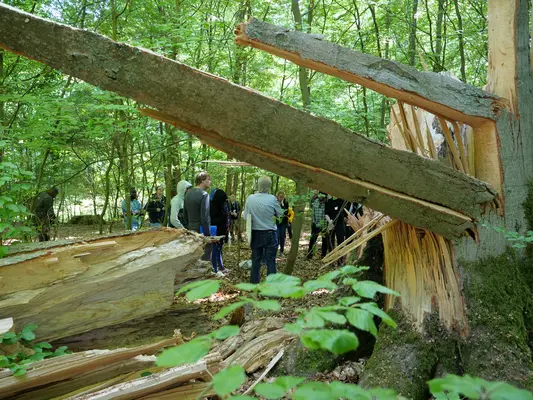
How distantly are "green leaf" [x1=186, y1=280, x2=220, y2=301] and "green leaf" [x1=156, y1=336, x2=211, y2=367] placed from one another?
12 cm

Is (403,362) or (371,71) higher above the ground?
(371,71)

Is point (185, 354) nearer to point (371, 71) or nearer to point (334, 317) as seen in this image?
point (334, 317)

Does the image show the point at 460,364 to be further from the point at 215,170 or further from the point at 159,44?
the point at 215,170

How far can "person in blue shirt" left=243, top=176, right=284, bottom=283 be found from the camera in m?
6.54

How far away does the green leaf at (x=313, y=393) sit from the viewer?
37.8 inches

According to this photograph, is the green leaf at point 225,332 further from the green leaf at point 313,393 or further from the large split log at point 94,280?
the large split log at point 94,280

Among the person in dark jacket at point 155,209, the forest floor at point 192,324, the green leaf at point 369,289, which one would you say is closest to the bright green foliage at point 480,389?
the green leaf at point 369,289

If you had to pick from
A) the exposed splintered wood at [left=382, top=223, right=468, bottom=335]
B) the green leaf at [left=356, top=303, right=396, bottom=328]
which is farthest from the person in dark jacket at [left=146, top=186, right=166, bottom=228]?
the green leaf at [left=356, top=303, right=396, bottom=328]

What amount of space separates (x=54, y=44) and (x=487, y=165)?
9.48ft

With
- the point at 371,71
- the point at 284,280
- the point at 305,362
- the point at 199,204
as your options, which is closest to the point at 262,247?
the point at 199,204

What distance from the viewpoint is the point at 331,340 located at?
1.02 metres

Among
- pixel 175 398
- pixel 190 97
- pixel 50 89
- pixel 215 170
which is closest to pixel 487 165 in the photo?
pixel 190 97

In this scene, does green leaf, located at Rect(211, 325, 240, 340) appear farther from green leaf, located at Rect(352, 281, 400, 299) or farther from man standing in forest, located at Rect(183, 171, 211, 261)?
man standing in forest, located at Rect(183, 171, 211, 261)

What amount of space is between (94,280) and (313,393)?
12.2 feet
